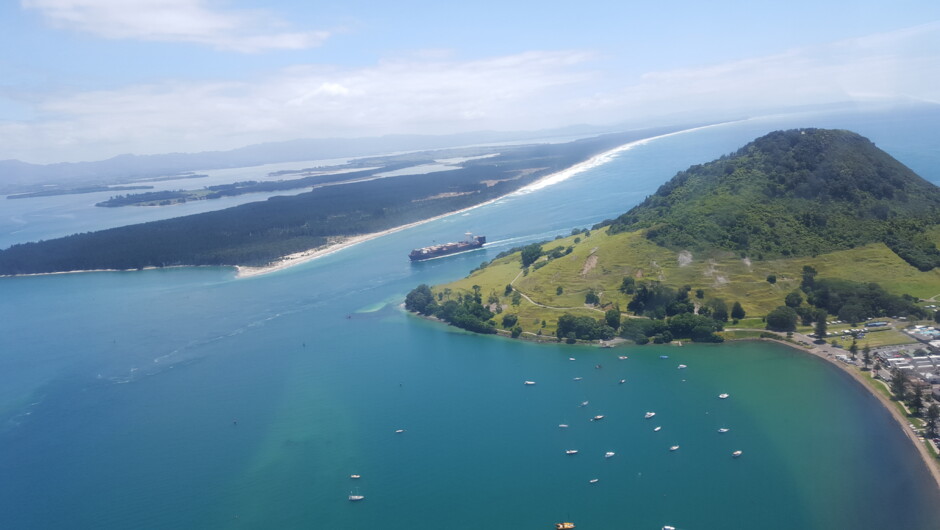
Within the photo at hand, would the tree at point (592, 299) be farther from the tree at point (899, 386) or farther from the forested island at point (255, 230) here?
the forested island at point (255, 230)

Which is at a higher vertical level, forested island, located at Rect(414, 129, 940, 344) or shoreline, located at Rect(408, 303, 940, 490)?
forested island, located at Rect(414, 129, 940, 344)

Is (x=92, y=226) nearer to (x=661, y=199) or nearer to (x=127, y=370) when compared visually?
(x=127, y=370)

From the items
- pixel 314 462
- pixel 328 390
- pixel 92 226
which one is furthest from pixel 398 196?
pixel 314 462

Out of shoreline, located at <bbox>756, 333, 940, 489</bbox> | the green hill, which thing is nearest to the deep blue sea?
shoreline, located at <bbox>756, 333, 940, 489</bbox>

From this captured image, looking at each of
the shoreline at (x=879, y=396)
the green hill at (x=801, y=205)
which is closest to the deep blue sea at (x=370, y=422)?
the shoreline at (x=879, y=396)

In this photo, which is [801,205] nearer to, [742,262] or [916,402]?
[742,262]

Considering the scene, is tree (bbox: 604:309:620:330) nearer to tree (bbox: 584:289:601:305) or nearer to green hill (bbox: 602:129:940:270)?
tree (bbox: 584:289:601:305)
